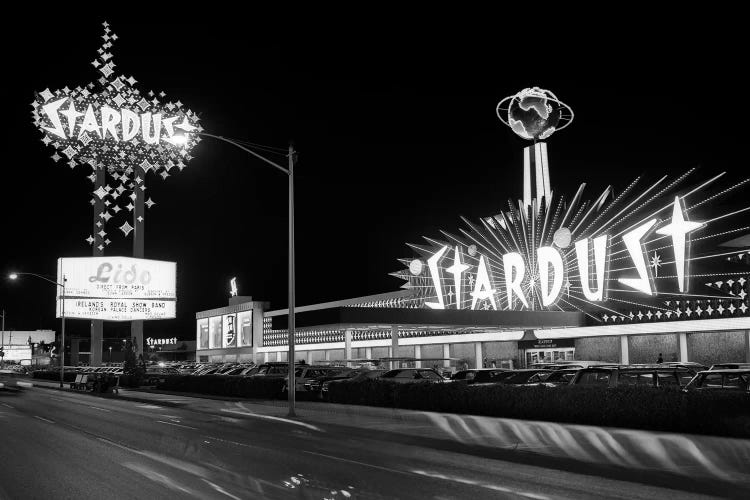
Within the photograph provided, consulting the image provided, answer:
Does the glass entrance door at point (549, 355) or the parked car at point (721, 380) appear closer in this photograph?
the parked car at point (721, 380)

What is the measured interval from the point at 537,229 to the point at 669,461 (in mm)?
29674

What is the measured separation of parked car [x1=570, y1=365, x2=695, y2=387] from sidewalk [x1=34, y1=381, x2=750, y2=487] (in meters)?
2.49

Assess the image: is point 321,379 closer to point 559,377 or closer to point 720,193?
point 559,377

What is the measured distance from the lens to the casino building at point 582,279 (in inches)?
1374

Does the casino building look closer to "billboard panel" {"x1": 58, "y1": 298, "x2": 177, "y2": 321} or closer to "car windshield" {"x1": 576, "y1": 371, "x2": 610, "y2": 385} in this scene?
"car windshield" {"x1": 576, "y1": 371, "x2": 610, "y2": 385}

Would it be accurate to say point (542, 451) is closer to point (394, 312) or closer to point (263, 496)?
point (263, 496)

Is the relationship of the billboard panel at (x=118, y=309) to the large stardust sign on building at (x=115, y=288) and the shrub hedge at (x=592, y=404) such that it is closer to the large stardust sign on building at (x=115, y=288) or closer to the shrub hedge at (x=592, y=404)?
the large stardust sign on building at (x=115, y=288)

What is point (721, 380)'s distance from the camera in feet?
62.5

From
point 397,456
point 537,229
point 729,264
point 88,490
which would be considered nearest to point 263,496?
point 88,490

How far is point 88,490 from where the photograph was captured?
11.0 meters

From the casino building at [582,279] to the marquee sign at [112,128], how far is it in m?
22.5

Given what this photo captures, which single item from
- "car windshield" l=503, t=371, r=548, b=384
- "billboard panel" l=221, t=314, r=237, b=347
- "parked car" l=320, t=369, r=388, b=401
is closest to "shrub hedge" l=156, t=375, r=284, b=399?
"parked car" l=320, t=369, r=388, b=401

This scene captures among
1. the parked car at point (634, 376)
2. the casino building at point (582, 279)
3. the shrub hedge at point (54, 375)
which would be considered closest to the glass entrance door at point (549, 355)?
the casino building at point (582, 279)

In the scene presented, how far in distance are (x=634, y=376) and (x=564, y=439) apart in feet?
19.9
